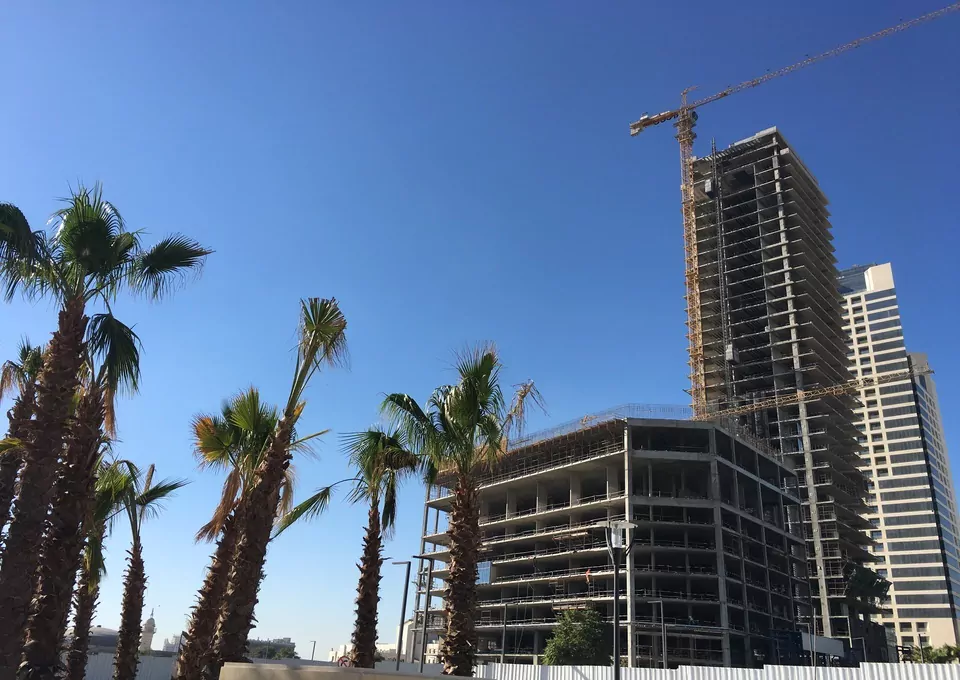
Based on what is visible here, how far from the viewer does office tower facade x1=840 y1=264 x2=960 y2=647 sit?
134 meters

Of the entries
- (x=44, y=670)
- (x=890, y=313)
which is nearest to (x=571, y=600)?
(x=44, y=670)

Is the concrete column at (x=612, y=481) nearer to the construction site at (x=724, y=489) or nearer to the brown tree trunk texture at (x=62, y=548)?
the construction site at (x=724, y=489)

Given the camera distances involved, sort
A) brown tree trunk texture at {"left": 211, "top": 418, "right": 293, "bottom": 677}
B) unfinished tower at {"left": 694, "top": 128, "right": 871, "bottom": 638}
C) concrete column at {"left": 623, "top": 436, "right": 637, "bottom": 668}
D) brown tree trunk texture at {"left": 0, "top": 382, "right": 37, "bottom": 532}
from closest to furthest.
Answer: brown tree trunk texture at {"left": 211, "top": 418, "right": 293, "bottom": 677}, brown tree trunk texture at {"left": 0, "top": 382, "right": 37, "bottom": 532}, concrete column at {"left": 623, "top": 436, "right": 637, "bottom": 668}, unfinished tower at {"left": 694, "top": 128, "right": 871, "bottom": 638}

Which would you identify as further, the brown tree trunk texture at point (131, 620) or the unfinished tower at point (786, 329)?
the unfinished tower at point (786, 329)

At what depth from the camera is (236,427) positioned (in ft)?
61.3

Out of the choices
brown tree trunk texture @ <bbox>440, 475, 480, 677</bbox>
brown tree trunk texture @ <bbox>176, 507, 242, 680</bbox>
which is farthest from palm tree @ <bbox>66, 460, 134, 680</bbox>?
brown tree trunk texture @ <bbox>440, 475, 480, 677</bbox>

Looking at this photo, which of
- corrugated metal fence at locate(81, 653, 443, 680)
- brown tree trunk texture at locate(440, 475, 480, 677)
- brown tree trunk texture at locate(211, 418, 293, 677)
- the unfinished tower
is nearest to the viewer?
brown tree trunk texture at locate(211, 418, 293, 677)

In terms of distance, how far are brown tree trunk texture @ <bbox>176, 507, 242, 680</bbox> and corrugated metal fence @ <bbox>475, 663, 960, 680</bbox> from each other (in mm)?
7116

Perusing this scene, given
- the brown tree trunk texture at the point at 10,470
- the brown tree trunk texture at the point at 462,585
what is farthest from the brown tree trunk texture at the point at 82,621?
the brown tree trunk texture at the point at 462,585

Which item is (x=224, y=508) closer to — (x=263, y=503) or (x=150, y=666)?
(x=263, y=503)

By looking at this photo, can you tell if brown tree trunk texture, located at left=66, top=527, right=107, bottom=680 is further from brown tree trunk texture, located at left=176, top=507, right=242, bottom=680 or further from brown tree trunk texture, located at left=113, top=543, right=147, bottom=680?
brown tree trunk texture, located at left=176, top=507, right=242, bottom=680

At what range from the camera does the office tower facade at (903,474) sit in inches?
5276

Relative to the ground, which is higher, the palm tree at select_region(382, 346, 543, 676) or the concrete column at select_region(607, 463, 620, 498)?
the concrete column at select_region(607, 463, 620, 498)

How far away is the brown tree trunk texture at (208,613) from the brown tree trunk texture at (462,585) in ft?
17.1
